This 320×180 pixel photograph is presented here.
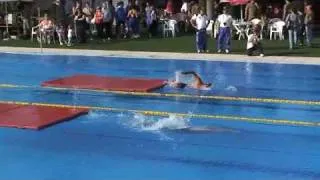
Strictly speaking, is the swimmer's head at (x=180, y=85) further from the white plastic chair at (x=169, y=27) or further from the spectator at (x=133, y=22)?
the white plastic chair at (x=169, y=27)

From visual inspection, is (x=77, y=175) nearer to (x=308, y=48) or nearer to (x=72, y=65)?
(x=72, y=65)

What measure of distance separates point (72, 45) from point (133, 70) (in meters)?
7.38

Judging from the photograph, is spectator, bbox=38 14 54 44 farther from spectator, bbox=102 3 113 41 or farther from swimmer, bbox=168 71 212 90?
swimmer, bbox=168 71 212 90

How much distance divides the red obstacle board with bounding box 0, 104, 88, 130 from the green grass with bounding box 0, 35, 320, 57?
30.9 feet

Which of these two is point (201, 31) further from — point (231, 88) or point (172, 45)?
point (231, 88)

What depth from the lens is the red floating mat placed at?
42.2 ft

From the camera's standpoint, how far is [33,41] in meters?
25.0

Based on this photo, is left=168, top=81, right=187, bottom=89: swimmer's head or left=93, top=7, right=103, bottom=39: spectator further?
left=93, top=7, right=103, bottom=39: spectator

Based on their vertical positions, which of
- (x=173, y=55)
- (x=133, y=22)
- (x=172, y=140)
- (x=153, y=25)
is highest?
(x=133, y=22)

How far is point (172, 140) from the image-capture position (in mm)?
8398

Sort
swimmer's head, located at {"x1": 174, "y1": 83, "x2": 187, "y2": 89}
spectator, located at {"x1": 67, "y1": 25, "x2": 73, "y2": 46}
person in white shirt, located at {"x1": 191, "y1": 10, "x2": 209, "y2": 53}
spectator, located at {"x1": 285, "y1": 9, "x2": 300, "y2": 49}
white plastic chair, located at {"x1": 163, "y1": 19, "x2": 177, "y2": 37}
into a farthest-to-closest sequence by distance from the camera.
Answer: white plastic chair, located at {"x1": 163, "y1": 19, "x2": 177, "y2": 37} → spectator, located at {"x1": 67, "y1": 25, "x2": 73, "y2": 46} → spectator, located at {"x1": 285, "y1": 9, "x2": 300, "y2": 49} → person in white shirt, located at {"x1": 191, "y1": 10, "x2": 209, "y2": 53} → swimmer's head, located at {"x1": 174, "y1": 83, "x2": 187, "y2": 89}

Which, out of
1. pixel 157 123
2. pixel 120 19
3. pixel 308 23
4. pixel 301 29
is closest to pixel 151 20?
pixel 120 19

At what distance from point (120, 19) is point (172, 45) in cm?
399

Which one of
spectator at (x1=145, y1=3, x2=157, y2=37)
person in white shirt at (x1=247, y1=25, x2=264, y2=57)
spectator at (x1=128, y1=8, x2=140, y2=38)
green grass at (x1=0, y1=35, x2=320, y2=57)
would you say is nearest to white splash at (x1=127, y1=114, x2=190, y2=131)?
person in white shirt at (x1=247, y1=25, x2=264, y2=57)
